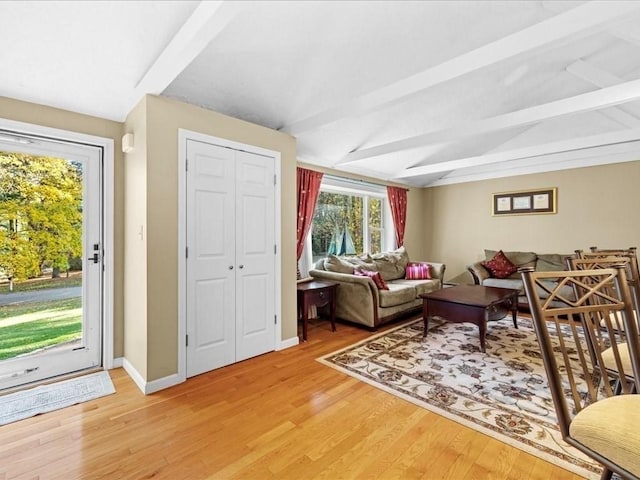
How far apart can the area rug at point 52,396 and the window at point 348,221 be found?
2.60 metres

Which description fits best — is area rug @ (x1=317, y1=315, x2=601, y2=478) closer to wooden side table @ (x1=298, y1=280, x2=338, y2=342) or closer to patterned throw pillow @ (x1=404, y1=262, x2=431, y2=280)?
wooden side table @ (x1=298, y1=280, x2=338, y2=342)

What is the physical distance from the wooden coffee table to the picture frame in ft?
7.58

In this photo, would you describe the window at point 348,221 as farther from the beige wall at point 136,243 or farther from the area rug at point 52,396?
the area rug at point 52,396

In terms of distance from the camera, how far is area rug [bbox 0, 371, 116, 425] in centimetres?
215

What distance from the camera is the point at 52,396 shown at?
2334mm

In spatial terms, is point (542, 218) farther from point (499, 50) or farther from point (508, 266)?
point (499, 50)

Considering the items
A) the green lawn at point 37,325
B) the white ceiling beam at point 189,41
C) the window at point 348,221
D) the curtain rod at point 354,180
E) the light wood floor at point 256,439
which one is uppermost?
the white ceiling beam at point 189,41

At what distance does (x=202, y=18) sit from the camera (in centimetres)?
170

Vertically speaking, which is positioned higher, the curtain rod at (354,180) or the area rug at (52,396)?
the curtain rod at (354,180)

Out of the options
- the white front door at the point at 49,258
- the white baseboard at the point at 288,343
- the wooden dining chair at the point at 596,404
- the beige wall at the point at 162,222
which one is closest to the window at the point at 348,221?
the white baseboard at the point at 288,343

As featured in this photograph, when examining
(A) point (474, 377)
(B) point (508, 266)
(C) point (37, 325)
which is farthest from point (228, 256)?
(B) point (508, 266)

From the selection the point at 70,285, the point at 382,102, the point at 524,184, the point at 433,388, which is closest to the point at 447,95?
the point at 382,102

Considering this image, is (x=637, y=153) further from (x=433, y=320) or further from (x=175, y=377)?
(x=175, y=377)

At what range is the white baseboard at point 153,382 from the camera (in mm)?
2395
